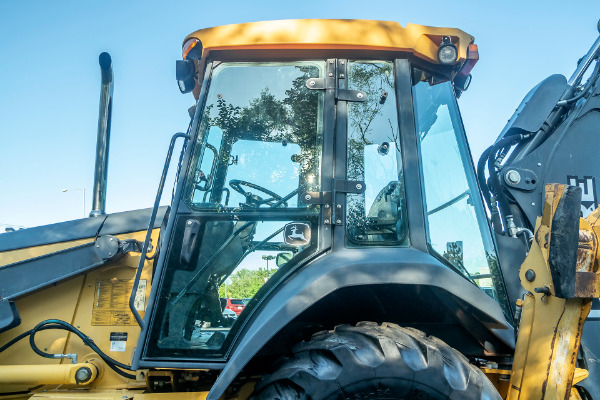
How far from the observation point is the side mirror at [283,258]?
2.30m

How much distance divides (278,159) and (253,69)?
522mm

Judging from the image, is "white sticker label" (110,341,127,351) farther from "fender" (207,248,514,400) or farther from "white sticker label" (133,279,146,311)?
"fender" (207,248,514,400)

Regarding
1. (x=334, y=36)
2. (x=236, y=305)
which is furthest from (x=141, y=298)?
(x=334, y=36)

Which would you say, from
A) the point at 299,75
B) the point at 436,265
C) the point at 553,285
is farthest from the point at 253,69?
the point at 553,285

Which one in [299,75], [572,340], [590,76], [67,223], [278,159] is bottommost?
[572,340]

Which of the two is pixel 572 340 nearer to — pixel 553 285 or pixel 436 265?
pixel 553 285

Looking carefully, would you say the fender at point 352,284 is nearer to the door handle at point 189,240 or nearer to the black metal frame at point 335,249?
the black metal frame at point 335,249

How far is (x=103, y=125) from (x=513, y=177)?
2688mm

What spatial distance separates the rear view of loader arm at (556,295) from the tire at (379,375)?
27 cm

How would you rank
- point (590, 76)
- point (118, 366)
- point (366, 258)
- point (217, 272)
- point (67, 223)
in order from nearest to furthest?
point (366, 258) → point (217, 272) → point (118, 366) → point (590, 76) → point (67, 223)

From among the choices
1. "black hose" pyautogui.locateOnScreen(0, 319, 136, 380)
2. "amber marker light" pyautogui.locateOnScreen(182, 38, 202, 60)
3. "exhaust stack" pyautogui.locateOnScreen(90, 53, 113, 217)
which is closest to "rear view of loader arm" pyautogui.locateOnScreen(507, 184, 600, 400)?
"amber marker light" pyautogui.locateOnScreen(182, 38, 202, 60)

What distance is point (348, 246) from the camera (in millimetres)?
2244

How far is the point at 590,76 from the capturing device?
301 centimetres

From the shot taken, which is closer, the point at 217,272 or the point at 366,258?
the point at 366,258
